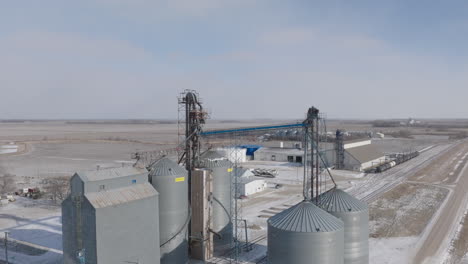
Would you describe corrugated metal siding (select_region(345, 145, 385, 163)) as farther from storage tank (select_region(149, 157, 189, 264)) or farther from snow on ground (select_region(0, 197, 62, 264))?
snow on ground (select_region(0, 197, 62, 264))

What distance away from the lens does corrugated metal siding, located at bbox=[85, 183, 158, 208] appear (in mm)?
18328

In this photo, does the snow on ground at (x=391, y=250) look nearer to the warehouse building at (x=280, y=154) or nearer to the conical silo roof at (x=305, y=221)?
the conical silo roof at (x=305, y=221)

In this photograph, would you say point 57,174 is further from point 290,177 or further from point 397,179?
point 397,179

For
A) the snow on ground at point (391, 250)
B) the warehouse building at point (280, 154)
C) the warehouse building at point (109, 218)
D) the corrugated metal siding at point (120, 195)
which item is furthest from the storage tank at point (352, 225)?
the warehouse building at point (280, 154)

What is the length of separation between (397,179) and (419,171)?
36.1 ft

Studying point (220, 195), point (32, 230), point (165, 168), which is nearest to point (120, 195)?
point (165, 168)

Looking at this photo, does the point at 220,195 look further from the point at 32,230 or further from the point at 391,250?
the point at 32,230

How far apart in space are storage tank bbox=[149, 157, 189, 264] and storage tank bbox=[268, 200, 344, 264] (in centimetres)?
772

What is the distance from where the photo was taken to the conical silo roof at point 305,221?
1770 centimetres

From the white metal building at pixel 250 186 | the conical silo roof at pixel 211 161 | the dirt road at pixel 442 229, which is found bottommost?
the dirt road at pixel 442 229

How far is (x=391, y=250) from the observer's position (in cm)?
2739

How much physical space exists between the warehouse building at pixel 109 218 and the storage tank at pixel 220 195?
700cm

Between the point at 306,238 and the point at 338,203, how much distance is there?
18.4 ft

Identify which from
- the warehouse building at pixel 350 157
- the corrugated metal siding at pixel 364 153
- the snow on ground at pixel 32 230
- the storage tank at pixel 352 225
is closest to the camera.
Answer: the storage tank at pixel 352 225
